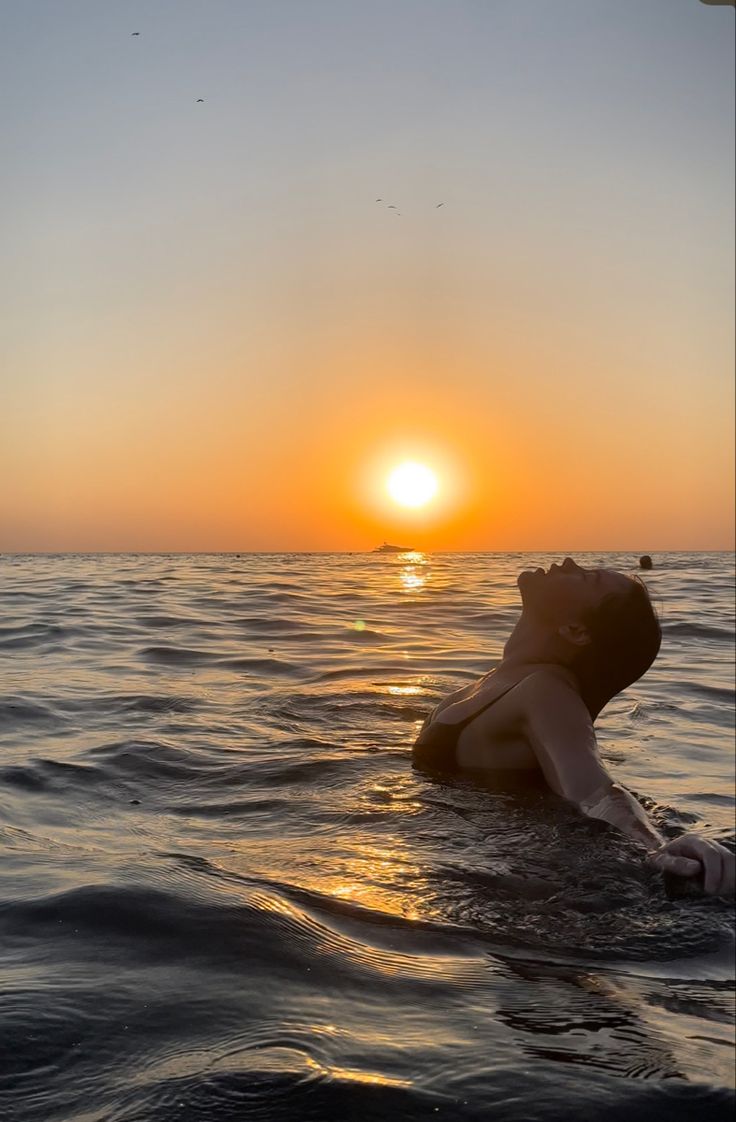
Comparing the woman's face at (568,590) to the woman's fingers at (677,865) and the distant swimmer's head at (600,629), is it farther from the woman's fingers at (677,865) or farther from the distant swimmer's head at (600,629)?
the woman's fingers at (677,865)

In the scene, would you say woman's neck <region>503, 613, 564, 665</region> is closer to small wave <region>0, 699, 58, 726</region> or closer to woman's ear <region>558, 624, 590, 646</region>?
woman's ear <region>558, 624, 590, 646</region>

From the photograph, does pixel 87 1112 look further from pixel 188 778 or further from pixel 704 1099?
pixel 188 778

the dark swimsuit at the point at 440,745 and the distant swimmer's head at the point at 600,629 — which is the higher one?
the distant swimmer's head at the point at 600,629

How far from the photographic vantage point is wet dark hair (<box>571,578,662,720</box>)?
4625 millimetres

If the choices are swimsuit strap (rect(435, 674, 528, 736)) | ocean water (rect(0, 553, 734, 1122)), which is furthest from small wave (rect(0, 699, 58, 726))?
swimsuit strap (rect(435, 674, 528, 736))

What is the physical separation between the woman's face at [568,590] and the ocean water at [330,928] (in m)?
0.87

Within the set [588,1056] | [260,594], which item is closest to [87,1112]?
[588,1056]

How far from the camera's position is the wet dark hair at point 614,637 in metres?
4.62

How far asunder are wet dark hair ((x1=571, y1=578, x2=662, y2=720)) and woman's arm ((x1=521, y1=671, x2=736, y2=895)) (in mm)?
246

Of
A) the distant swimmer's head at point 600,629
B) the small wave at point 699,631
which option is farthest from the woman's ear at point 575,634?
the small wave at point 699,631

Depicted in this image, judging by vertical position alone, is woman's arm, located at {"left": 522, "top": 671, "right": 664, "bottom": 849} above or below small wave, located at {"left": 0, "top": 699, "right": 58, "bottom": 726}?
above

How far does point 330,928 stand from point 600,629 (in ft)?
7.24

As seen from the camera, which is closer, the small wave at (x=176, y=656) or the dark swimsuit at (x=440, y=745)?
the dark swimsuit at (x=440, y=745)

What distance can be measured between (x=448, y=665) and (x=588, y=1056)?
7030 mm
